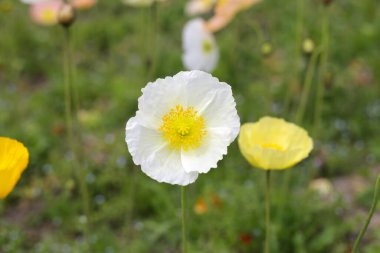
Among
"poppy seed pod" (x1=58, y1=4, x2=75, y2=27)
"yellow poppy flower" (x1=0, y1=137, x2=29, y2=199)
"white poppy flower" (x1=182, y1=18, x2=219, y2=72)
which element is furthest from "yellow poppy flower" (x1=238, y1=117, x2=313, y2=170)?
"white poppy flower" (x1=182, y1=18, x2=219, y2=72)

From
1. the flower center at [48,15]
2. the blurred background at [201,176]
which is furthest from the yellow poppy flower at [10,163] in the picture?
the flower center at [48,15]

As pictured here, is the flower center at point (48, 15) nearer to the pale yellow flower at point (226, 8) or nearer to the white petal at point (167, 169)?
the pale yellow flower at point (226, 8)

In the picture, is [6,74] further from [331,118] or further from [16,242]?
[331,118]

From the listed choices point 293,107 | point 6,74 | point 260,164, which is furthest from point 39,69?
point 260,164

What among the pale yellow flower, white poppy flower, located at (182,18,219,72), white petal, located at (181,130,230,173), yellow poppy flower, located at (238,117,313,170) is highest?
white petal, located at (181,130,230,173)

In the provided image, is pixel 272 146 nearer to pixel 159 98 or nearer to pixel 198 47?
pixel 159 98

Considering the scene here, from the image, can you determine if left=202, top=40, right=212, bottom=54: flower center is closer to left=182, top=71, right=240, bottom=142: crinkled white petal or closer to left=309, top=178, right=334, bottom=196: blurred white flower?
left=309, top=178, right=334, bottom=196: blurred white flower

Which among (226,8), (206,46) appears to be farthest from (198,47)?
(226,8)
